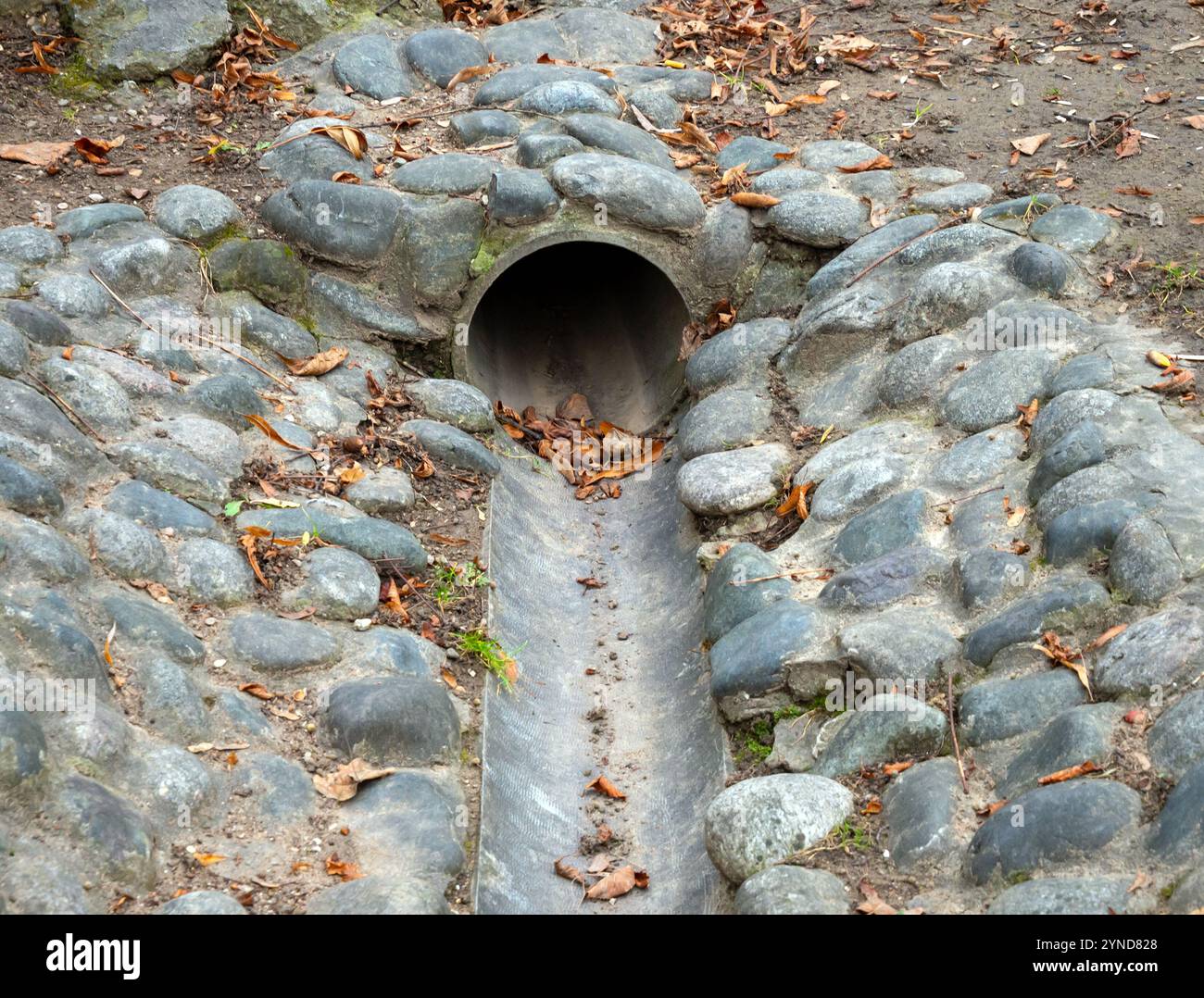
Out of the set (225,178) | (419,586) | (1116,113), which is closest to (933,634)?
(419,586)

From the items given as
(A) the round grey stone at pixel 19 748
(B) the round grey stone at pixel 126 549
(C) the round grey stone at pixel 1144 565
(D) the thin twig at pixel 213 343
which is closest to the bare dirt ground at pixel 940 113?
(D) the thin twig at pixel 213 343

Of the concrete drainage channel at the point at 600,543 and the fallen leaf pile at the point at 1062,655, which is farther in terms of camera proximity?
the fallen leaf pile at the point at 1062,655

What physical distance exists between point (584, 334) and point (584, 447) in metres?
1.25

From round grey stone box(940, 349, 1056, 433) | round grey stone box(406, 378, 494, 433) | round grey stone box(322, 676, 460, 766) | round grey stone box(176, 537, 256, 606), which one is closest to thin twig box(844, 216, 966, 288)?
round grey stone box(940, 349, 1056, 433)

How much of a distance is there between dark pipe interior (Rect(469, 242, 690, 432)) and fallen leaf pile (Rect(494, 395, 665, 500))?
0.14m

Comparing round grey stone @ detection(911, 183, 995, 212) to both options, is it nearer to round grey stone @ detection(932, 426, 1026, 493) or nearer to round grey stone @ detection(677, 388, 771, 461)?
round grey stone @ detection(677, 388, 771, 461)

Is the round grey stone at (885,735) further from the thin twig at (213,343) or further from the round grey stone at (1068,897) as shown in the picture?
the thin twig at (213,343)

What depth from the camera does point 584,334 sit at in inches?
314

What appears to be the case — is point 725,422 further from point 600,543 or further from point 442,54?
point 442,54

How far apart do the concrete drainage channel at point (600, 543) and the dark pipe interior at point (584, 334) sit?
7 centimetres

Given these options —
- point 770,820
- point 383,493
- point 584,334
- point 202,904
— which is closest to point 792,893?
point 770,820

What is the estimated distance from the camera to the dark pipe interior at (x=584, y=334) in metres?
7.14

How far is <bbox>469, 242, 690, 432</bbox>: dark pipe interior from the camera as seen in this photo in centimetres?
714

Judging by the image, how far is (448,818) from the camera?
3988 mm
